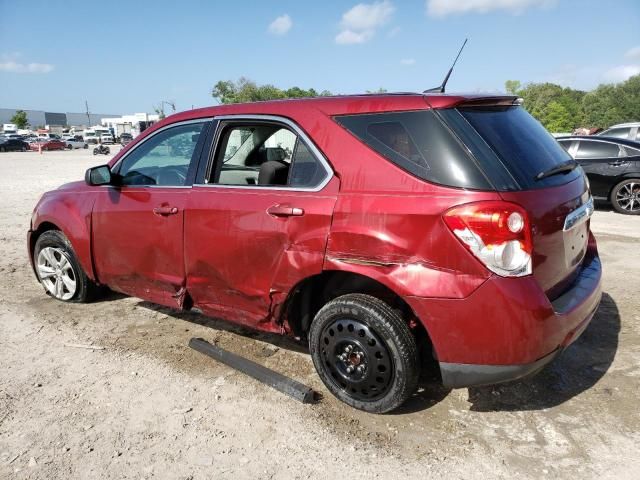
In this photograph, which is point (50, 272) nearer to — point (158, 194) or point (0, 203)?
point (158, 194)

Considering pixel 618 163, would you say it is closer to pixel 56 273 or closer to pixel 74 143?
pixel 56 273

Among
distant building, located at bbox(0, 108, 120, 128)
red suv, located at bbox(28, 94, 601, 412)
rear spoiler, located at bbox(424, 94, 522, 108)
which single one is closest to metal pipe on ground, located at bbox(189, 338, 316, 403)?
red suv, located at bbox(28, 94, 601, 412)

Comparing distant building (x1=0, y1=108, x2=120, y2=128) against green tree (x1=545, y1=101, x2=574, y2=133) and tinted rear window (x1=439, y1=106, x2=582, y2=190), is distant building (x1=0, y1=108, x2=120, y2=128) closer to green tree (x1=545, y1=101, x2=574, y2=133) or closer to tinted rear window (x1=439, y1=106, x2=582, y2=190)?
green tree (x1=545, y1=101, x2=574, y2=133)

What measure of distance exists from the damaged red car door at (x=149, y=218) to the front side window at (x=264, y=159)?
0.25 metres

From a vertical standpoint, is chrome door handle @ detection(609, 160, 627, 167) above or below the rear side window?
below

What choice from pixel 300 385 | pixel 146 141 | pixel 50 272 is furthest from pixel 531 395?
pixel 50 272

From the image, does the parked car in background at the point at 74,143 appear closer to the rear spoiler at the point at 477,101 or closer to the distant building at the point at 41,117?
the rear spoiler at the point at 477,101

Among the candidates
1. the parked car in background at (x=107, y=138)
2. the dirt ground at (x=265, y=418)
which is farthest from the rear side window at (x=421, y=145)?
the parked car in background at (x=107, y=138)

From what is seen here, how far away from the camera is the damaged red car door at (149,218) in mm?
3580

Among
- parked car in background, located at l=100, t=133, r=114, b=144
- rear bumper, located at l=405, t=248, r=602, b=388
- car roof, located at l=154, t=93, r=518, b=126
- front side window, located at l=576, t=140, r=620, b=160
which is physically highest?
car roof, located at l=154, t=93, r=518, b=126

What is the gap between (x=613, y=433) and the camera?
2658 millimetres

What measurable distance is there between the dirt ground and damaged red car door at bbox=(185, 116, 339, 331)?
1.78 ft

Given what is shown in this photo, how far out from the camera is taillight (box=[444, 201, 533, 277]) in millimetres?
2322

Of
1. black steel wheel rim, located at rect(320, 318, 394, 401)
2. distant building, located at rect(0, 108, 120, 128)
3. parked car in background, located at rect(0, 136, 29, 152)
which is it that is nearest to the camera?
black steel wheel rim, located at rect(320, 318, 394, 401)
